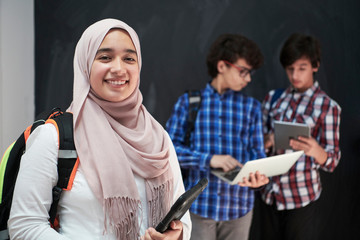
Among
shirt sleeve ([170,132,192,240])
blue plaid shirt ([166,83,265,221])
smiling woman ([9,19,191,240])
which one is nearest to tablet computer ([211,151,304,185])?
blue plaid shirt ([166,83,265,221])

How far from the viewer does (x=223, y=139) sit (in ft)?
7.27

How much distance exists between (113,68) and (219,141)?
3.95 ft

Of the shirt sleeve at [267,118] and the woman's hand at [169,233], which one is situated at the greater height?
the shirt sleeve at [267,118]

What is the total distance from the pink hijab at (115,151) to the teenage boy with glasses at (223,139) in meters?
0.90

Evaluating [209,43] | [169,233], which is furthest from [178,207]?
[209,43]

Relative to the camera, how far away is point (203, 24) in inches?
109

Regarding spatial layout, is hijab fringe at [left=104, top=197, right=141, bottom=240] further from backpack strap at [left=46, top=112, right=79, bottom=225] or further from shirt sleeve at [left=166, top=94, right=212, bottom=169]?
shirt sleeve at [left=166, top=94, right=212, bottom=169]

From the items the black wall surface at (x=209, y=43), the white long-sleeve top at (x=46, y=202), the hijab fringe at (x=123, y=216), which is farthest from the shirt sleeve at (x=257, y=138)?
the white long-sleeve top at (x=46, y=202)

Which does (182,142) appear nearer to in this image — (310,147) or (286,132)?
(286,132)

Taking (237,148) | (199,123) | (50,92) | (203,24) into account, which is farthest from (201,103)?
(50,92)

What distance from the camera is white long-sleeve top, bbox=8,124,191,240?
1.04 metres

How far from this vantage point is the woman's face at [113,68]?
1166mm

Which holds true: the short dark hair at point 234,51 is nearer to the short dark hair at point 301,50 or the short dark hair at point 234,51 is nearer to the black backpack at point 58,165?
the short dark hair at point 301,50

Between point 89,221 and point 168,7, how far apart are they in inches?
78.5
